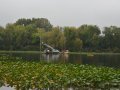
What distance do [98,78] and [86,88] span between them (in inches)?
27.4

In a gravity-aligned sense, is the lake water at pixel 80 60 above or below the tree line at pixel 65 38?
below

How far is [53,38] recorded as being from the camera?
73.1 metres

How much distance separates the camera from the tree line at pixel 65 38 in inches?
2863

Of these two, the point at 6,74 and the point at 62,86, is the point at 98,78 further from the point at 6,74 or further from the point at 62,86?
the point at 6,74

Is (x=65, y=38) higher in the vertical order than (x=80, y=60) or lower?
higher

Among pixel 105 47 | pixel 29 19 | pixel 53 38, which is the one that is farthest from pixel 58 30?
pixel 29 19

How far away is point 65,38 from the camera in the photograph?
7275 cm

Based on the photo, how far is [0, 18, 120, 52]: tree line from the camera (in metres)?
72.7

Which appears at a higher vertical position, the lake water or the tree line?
the tree line

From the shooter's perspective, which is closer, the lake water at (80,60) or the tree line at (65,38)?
the lake water at (80,60)

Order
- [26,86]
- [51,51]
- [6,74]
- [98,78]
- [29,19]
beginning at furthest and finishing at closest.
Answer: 1. [29,19]
2. [51,51]
3. [6,74]
4. [98,78]
5. [26,86]

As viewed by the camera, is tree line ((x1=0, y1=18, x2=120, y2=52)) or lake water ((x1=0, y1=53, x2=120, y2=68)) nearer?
lake water ((x1=0, y1=53, x2=120, y2=68))

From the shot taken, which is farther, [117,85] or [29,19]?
[29,19]

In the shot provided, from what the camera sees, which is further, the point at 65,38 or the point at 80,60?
the point at 65,38
